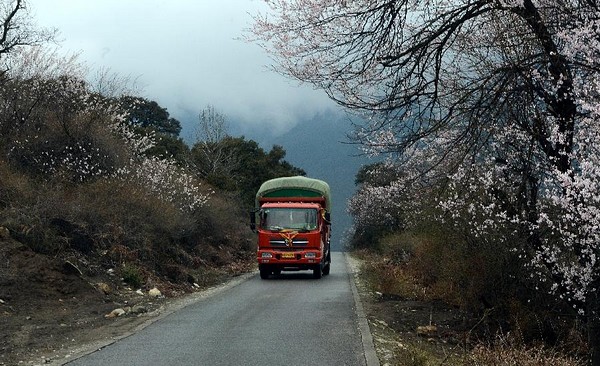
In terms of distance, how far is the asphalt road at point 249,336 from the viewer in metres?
9.46

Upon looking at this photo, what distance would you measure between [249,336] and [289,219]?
14.3 meters

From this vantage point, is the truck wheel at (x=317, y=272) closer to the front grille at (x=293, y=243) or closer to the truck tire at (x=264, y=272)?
the front grille at (x=293, y=243)

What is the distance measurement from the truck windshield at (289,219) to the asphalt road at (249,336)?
6.87 meters

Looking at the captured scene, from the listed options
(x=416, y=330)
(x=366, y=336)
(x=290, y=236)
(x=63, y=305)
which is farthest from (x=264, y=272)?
(x=366, y=336)

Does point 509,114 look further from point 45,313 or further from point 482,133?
point 45,313

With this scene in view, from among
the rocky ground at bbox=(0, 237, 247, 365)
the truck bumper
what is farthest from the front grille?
the rocky ground at bbox=(0, 237, 247, 365)

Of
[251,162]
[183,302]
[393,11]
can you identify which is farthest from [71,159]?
[251,162]

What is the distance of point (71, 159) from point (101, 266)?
7234 mm

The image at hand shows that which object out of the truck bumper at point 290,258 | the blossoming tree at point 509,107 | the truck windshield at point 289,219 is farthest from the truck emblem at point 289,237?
the blossoming tree at point 509,107

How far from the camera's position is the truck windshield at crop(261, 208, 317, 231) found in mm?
25516

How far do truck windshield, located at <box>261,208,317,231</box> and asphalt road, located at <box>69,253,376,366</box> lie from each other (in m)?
6.87

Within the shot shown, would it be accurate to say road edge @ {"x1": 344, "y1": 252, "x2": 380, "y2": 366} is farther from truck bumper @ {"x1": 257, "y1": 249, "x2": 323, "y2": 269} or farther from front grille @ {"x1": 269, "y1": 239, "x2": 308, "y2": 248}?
front grille @ {"x1": 269, "y1": 239, "x2": 308, "y2": 248}

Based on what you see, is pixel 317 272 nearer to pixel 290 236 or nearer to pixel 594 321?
pixel 290 236

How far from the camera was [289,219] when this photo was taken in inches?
1008
